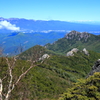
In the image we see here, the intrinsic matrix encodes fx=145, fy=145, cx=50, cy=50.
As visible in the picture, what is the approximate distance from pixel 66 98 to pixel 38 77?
296ft

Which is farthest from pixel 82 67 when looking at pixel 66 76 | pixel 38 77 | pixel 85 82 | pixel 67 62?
pixel 85 82

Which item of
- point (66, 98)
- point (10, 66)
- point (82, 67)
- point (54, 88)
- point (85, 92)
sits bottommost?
point (82, 67)

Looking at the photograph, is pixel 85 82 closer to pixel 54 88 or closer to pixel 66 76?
pixel 54 88

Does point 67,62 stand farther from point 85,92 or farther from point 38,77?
point 85,92

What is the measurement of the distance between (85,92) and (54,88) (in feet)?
268

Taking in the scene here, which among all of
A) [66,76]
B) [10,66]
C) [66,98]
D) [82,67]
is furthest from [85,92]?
[82,67]

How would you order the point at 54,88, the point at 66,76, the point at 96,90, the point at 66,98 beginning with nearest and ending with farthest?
the point at 96,90
the point at 66,98
the point at 54,88
the point at 66,76

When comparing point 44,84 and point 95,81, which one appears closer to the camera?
point 95,81

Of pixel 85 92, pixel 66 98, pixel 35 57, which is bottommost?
pixel 66 98

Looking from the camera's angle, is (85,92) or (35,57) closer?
(35,57)

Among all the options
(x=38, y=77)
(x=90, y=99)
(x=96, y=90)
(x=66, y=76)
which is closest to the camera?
(x=90, y=99)

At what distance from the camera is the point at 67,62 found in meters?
198

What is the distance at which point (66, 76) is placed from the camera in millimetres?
140875

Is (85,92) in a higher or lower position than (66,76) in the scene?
higher
